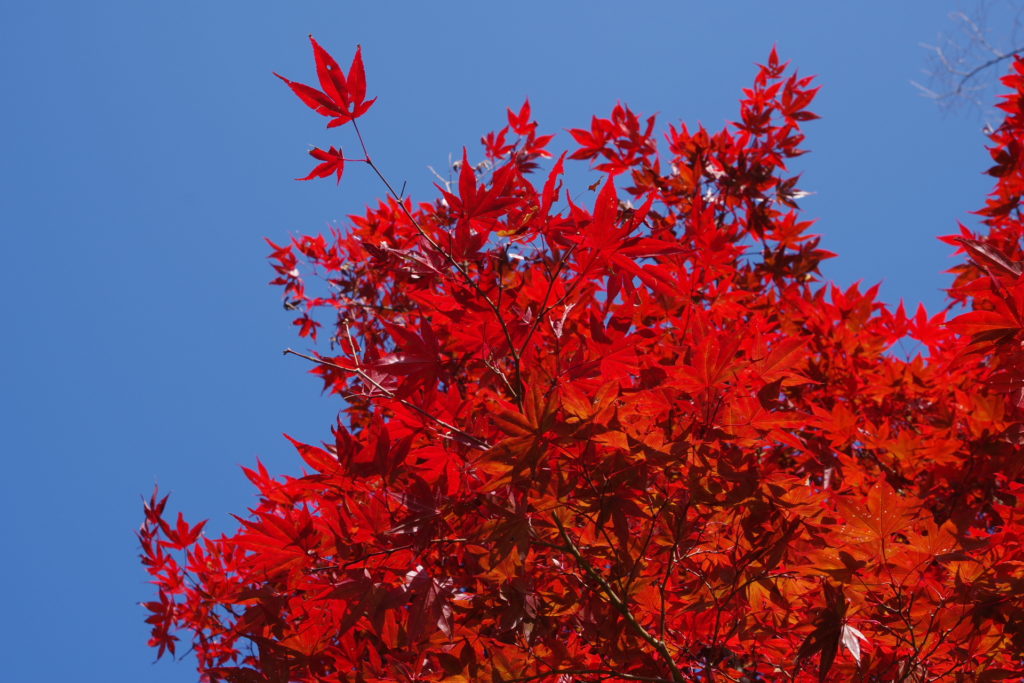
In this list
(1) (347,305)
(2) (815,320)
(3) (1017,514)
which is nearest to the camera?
(3) (1017,514)

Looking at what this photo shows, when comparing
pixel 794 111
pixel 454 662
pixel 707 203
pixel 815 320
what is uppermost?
pixel 794 111

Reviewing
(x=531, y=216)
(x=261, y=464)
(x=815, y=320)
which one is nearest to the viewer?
(x=531, y=216)

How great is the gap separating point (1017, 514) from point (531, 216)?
1.56 metres

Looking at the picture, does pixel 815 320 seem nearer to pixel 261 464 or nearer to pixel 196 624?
pixel 261 464

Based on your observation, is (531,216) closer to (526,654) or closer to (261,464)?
(526,654)

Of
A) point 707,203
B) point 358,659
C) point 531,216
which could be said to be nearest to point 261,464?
point 358,659

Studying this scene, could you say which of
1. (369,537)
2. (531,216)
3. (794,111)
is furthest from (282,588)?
(794,111)

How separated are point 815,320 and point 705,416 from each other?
2476mm

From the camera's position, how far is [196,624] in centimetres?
281

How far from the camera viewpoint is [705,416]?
4.99 ft

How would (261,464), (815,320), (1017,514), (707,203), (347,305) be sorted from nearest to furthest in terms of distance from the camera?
(1017,514)
(261,464)
(815,320)
(707,203)
(347,305)

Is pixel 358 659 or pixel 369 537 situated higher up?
pixel 369 537

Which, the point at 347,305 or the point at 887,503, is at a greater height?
the point at 347,305

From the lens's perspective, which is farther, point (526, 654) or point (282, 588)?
point (282, 588)
